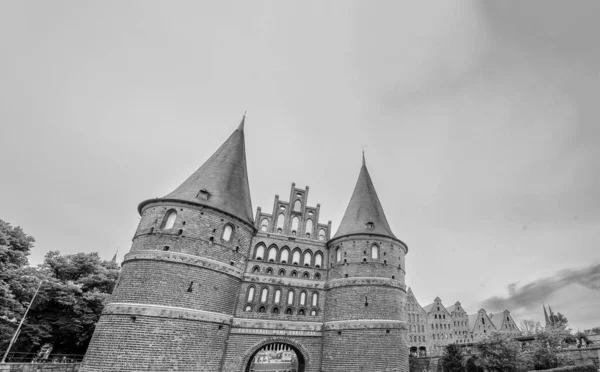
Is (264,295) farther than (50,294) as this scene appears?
No

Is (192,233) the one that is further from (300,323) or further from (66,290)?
(66,290)

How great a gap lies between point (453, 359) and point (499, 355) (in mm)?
4715

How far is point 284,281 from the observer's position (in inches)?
875

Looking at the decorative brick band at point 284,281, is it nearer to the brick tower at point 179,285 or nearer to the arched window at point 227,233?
the brick tower at point 179,285

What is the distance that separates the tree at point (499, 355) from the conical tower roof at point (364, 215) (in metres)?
11.0

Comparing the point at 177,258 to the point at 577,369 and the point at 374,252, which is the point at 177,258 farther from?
the point at 577,369

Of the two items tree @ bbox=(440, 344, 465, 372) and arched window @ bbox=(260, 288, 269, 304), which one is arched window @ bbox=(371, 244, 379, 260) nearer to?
arched window @ bbox=(260, 288, 269, 304)

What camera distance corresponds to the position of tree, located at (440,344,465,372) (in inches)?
1017

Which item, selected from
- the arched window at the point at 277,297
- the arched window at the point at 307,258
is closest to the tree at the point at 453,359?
the arched window at the point at 307,258

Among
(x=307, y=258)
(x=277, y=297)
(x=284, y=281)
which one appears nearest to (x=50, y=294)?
(x=277, y=297)

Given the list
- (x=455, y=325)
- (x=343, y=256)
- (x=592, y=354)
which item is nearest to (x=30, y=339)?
(x=343, y=256)

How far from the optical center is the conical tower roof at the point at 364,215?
78.4ft

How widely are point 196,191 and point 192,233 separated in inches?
123

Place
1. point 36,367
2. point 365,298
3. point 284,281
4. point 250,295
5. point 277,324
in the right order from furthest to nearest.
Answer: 1. point 284,281
2. point 365,298
3. point 250,295
4. point 277,324
5. point 36,367
